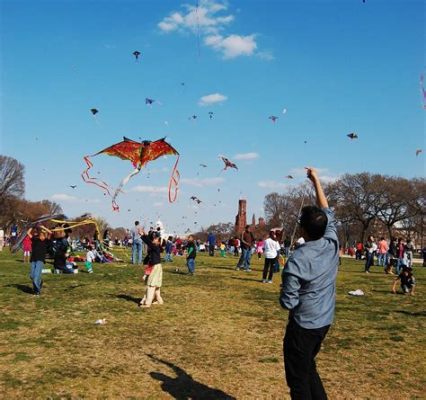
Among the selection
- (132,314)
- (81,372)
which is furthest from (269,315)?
(81,372)

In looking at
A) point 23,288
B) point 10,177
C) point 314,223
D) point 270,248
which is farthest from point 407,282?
point 10,177

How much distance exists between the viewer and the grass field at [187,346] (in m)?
5.88

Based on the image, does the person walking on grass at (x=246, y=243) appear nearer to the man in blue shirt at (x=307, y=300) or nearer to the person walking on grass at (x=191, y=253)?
the person walking on grass at (x=191, y=253)

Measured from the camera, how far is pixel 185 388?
231 inches

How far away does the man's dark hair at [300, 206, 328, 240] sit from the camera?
417cm

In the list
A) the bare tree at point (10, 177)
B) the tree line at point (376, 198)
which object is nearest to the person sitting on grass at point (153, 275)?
the tree line at point (376, 198)

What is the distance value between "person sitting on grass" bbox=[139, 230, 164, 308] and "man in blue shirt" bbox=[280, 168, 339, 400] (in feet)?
24.2

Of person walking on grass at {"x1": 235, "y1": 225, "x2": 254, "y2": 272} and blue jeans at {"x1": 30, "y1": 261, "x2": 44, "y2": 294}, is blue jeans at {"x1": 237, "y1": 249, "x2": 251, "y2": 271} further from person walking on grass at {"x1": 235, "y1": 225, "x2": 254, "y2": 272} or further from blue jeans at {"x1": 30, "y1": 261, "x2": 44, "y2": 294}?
blue jeans at {"x1": 30, "y1": 261, "x2": 44, "y2": 294}

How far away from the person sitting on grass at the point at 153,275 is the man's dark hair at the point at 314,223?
7.51 m

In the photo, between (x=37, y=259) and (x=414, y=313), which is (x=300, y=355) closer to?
(x=414, y=313)

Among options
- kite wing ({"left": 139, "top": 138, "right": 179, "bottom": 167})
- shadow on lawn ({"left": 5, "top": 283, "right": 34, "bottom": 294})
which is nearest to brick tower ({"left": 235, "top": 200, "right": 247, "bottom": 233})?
kite wing ({"left": 139, "top": 138, "right": 179, "bottom": 167})

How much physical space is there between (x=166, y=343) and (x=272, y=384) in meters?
2.50

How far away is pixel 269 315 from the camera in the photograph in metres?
10.5

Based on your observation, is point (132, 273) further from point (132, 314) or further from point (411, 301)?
point (411, 301)
